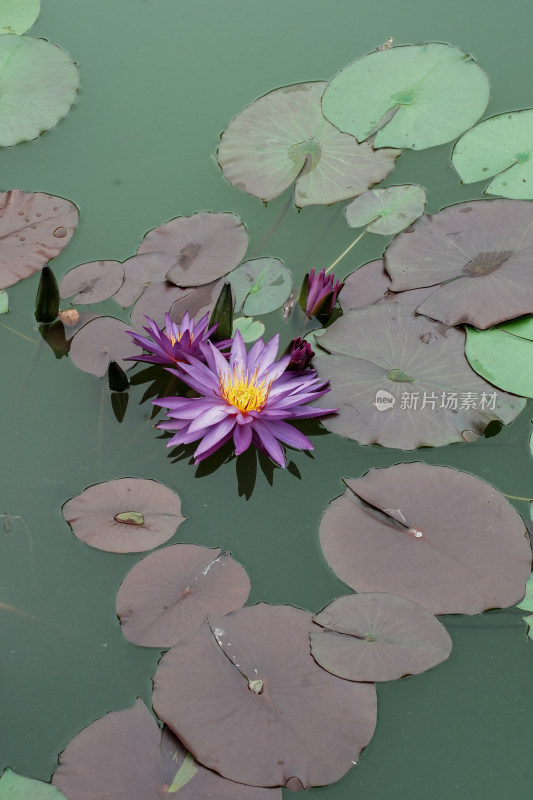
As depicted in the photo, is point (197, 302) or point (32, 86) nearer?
point (197, 302)

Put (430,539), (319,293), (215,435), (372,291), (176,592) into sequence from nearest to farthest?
1. (176,592)
2. (430,539)
3. (215,435)
4. (319,293)
5. (372,291)

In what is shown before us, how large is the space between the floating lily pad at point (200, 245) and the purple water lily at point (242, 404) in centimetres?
51

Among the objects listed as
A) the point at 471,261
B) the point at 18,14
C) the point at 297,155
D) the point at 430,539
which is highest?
the point at 18,14

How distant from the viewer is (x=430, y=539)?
2652mm

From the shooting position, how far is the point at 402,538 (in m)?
2.65

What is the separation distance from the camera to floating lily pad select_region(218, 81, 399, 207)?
3693mm

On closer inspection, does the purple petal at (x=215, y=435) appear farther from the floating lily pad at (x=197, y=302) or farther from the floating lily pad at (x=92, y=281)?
the floating lily pad at (x=92, y=281)

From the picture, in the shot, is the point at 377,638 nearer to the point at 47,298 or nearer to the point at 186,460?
the point at 186,460

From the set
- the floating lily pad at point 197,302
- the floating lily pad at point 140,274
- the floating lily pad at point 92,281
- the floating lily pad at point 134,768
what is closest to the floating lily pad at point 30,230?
the floating lily pad at point 92,281

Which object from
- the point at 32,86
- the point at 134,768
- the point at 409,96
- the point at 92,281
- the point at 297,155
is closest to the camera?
the point at 134,768

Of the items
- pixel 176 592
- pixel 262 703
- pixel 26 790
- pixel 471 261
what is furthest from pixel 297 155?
pixel 26 790

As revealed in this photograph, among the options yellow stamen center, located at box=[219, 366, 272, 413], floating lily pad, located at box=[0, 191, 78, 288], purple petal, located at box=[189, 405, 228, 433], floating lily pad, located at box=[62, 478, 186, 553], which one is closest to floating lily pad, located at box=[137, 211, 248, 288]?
floating lily pad, located at box=[0, 191, 78, 288]

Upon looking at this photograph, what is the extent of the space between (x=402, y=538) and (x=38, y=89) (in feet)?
9.88

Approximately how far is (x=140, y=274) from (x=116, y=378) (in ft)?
1.90
